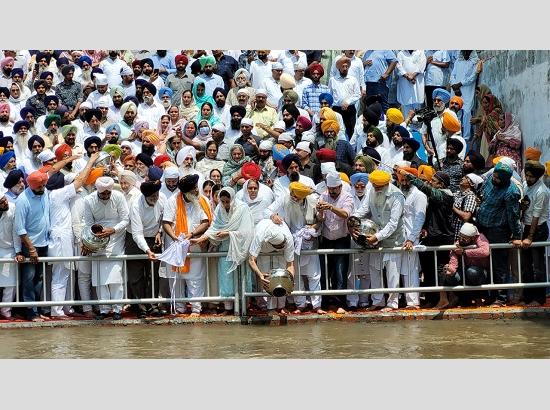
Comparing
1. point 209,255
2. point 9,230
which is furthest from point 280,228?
point 9,230

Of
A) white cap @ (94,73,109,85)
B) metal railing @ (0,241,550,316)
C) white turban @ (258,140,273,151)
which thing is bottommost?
metal railing @ (0,241,550,316)

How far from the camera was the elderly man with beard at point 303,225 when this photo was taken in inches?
668

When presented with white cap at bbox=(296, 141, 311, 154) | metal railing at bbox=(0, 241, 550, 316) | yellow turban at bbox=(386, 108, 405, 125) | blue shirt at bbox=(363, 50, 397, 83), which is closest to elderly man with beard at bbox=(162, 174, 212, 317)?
metal railing at bbox=(0, 241, 550, 316)

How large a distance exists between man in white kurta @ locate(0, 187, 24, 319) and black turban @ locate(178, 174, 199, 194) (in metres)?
Answer: 2.24

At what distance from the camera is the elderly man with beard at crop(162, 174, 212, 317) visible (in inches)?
669

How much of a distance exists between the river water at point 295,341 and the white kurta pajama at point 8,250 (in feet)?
1.97

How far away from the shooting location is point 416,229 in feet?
55.7

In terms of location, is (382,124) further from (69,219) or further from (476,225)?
(69,219)

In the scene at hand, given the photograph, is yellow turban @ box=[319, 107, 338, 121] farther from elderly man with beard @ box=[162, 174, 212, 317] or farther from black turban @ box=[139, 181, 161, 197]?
black turban @ box=[139, 181, 161, 197]

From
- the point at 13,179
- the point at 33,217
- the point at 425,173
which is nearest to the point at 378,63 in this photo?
the point at 425,173

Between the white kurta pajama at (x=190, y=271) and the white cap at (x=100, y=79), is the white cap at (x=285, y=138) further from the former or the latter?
the white cap at (x=100, y=79)

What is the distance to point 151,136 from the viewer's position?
19750mm

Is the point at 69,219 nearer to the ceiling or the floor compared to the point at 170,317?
nearer to the ceiling

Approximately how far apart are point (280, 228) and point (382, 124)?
449cm
